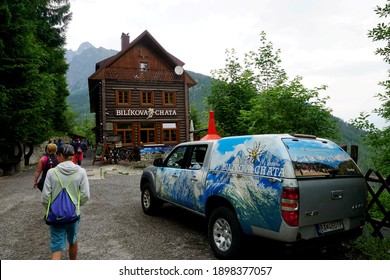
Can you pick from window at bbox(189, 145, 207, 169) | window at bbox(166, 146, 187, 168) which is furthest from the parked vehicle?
window at bbox(166, 146, 187, 168)

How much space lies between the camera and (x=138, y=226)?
20.7ft

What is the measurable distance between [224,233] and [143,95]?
2449cm

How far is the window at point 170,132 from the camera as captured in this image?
92.5 feet

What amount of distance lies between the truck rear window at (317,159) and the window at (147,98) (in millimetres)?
24214

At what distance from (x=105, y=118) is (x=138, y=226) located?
812 inches

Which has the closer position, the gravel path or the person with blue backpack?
the person with blue backpack

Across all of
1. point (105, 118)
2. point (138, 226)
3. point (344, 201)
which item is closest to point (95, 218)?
point (138, 226)

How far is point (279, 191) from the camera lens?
3566 mm

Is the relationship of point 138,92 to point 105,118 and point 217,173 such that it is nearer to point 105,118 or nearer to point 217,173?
point 105,118

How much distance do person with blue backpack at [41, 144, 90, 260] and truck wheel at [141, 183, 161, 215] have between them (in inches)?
129

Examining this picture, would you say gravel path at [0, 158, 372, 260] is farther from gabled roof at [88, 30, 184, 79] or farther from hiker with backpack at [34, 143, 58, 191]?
gabled roof at [88, 30, 184, 79]

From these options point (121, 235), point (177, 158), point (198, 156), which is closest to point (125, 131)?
point (177, 158)

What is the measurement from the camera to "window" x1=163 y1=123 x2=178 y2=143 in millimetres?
28206

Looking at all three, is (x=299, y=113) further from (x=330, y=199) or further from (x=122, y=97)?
(x=122, y=97)
